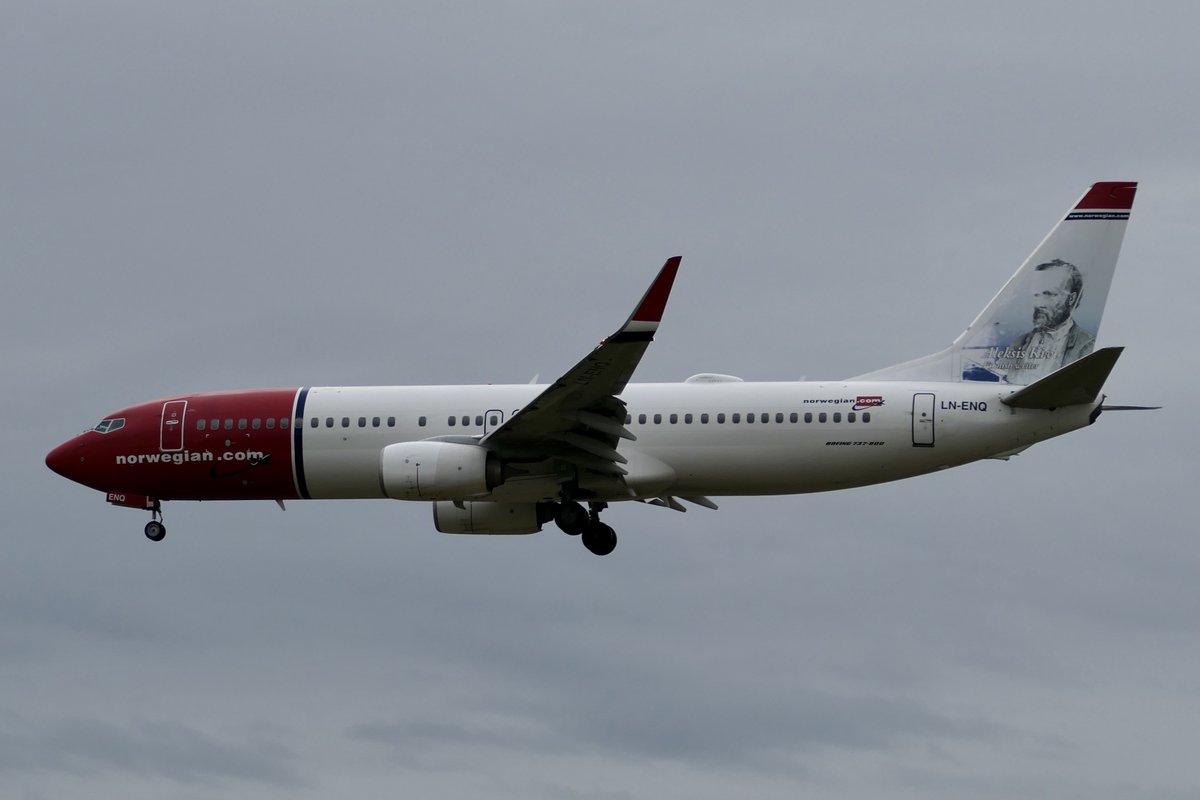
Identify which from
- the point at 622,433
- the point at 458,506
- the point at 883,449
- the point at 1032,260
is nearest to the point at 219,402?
the point at 458,506

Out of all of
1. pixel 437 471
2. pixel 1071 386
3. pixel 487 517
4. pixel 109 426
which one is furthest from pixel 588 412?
pixel 109 426

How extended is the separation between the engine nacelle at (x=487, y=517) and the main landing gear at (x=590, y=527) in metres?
0.92

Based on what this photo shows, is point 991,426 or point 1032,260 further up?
point 1032,260

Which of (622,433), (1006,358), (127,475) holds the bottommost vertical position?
(127,475)

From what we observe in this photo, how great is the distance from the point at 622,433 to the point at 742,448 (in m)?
2.88

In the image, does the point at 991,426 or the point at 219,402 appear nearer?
the point at 991,426

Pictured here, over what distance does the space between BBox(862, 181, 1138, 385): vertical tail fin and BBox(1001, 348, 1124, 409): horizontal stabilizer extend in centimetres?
200

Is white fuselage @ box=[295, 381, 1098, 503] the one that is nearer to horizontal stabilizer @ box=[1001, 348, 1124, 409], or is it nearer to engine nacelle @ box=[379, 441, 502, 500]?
horizontal stabilizer @ box=[1001, 348, 1124, 409]

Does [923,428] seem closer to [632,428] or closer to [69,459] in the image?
[632,428]

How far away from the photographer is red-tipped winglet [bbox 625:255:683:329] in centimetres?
4112

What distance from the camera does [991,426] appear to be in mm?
45781

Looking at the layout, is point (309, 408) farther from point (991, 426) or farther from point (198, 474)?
point (991, 426)

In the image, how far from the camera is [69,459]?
52.2 m

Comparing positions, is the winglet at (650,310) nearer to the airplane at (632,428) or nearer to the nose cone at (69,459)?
the airplane at (632,428)
